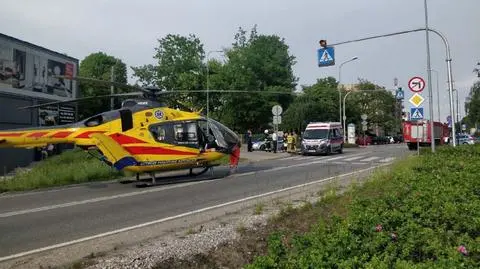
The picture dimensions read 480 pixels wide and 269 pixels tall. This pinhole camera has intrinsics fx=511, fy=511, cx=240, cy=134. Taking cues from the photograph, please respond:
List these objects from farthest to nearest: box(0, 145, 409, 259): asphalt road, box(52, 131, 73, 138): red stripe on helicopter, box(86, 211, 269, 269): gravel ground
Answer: box(52, 131, 73, 138): red stripe on helicopter < box(0, 145, 409, 259): asphalt road < box(86, 211, 269, 269): gravel ground

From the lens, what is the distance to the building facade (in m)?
28.2

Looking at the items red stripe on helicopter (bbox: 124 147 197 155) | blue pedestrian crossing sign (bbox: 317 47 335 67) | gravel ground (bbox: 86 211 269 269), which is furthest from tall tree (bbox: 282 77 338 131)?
gravel ground (bbox: 86 211 269 269)

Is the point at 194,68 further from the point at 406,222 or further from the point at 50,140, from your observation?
the point at 406,222

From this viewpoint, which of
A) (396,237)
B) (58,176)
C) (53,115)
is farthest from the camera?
(53,115)

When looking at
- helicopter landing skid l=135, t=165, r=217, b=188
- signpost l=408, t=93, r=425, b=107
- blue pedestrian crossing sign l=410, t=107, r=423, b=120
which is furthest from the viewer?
blue pedestrian crossing sign l=410, t=107, r=423, b=120

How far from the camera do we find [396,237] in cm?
519

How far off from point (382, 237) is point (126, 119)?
41.1ft

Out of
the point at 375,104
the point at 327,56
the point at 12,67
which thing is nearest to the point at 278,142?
the point at 327,56

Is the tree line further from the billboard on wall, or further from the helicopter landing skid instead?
the helicopter landing skid

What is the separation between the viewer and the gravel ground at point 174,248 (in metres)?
6.27

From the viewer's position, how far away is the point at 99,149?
52.9 ft

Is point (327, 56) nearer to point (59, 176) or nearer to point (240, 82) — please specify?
point (59, 176)

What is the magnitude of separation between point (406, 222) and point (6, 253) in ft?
19.2

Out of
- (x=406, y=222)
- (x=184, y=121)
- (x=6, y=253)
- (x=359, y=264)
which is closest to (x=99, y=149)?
(x=184, y=121)
